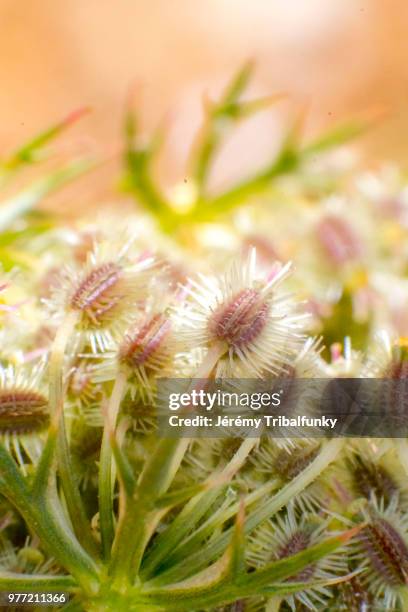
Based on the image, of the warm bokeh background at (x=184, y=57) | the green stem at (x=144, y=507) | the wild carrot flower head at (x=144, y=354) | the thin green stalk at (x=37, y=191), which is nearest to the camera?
the green stem at (x=144, y=507)

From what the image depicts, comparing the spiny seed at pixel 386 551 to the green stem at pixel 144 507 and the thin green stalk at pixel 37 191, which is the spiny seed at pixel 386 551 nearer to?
the green stem at pixel 144 507

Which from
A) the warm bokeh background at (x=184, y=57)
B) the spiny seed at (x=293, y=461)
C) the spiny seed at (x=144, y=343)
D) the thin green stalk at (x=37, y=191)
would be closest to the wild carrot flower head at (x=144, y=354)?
the spiny seed at (x=144, y=343)

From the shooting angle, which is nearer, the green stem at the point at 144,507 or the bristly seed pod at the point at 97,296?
the green stem at the point at 144,507

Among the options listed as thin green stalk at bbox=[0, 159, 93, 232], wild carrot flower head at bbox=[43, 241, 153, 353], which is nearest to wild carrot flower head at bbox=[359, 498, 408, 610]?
wild carrot flower head at bbox=[43, 241, 153, 353]

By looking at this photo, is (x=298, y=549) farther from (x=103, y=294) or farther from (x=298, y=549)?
(x=103, y=294)

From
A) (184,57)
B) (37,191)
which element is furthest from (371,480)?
(184,57)

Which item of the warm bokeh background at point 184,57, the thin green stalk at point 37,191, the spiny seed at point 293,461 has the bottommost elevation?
the spiny seed at point 293,461

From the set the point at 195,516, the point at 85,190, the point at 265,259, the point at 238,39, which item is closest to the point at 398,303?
the point at 265,259
